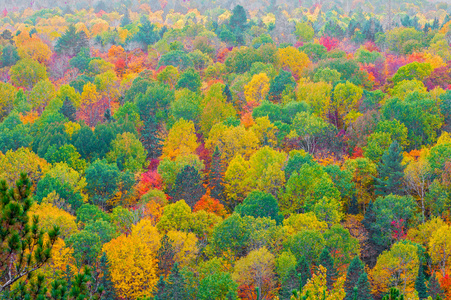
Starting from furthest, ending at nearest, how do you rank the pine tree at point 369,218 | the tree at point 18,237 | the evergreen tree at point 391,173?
the evergreen tree at point 391,173
the pine tree at point 369,218
the tree at point 18,237

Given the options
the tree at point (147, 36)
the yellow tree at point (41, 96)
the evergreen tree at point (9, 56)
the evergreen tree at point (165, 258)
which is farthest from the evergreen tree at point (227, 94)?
Answer: the evergreen tree at point (9, 56)

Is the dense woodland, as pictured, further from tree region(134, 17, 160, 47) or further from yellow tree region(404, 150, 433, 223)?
tree region(134, 17, 160, 47)

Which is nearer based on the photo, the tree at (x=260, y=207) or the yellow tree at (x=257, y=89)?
the tree at (x=260, y=207)

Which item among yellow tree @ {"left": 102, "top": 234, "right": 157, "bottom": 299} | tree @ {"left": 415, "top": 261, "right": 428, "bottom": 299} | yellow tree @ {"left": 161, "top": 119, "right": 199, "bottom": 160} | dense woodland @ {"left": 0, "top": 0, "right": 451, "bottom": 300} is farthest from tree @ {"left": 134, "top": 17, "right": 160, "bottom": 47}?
tree @ {"left": 415, "top": 261, "right": 428, "bottom": 299}

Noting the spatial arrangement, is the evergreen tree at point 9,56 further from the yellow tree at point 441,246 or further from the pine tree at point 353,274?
the yellow tree at point 441,246

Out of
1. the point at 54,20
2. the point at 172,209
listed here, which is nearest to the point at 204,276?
the point at 172,209

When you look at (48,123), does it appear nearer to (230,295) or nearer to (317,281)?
(230,295)

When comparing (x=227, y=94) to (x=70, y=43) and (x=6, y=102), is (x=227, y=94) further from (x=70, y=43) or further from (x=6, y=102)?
(x=70, y=43)
